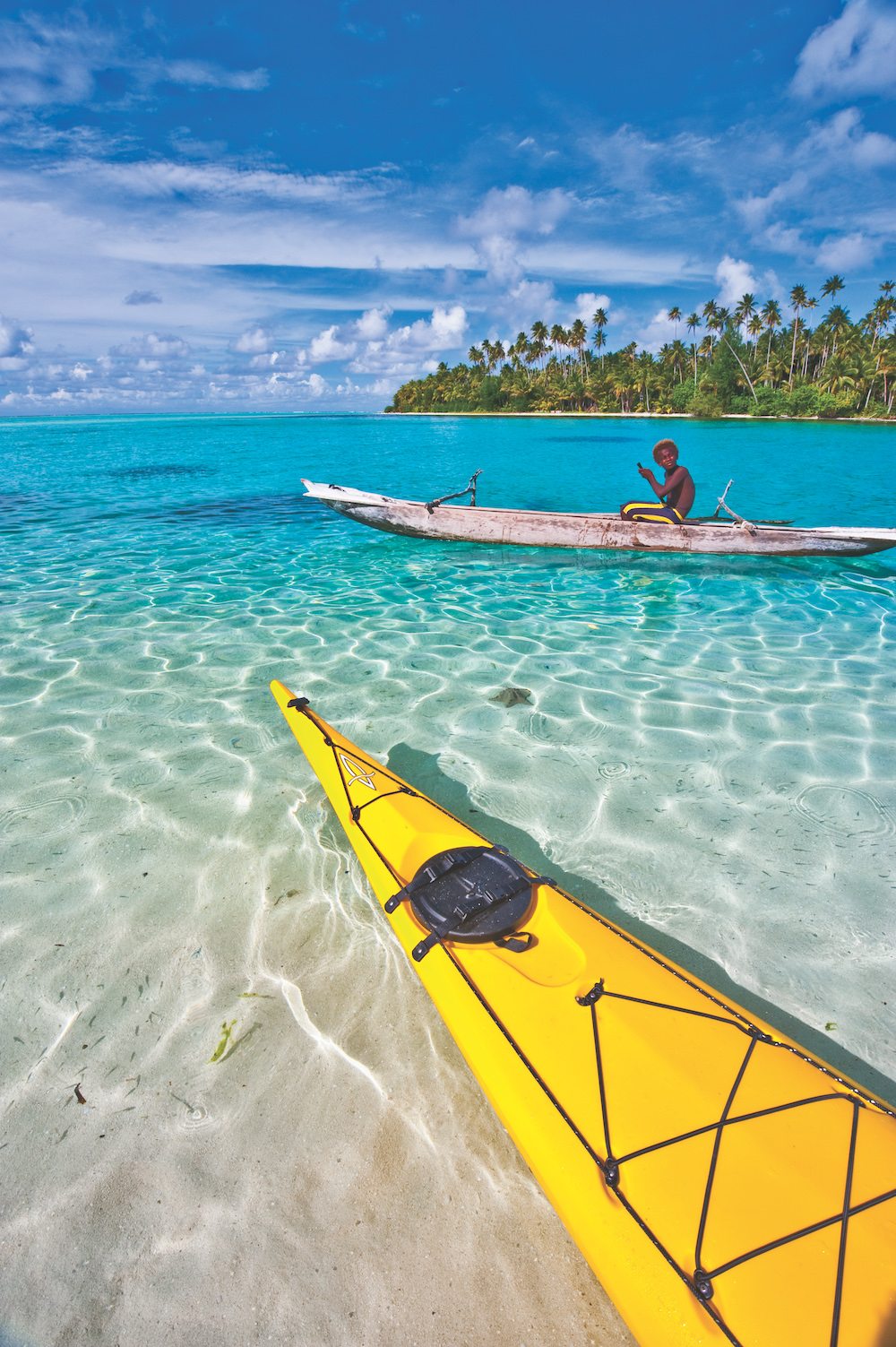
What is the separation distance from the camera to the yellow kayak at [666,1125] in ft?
4.98

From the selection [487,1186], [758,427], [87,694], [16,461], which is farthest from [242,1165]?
[758,427]

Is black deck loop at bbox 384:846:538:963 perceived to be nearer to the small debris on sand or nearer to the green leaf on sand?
the green leaf on sand

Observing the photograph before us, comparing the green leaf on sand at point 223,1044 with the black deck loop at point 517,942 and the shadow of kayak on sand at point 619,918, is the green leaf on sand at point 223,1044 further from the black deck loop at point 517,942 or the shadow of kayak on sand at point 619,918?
the shadow of kayak on sand at point 619,918

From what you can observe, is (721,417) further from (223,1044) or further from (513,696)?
(223,1044)

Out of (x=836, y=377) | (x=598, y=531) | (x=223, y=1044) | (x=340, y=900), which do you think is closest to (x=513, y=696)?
(x=340, y=900)

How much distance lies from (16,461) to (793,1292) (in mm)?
43453

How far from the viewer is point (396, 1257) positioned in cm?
208

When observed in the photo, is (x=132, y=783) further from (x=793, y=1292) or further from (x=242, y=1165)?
(x=793, y=1292)

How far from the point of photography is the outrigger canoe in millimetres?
10289

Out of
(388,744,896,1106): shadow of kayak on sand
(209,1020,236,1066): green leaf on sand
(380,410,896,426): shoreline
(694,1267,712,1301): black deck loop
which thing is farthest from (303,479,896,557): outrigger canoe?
(380,410,896,426): shoreline

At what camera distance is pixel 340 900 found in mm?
3578

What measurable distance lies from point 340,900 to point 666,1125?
7.20ft

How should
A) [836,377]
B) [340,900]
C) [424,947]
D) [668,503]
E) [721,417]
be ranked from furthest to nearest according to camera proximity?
[721,417] < [836,377] < [668,503] < [340,900] < [424,947]

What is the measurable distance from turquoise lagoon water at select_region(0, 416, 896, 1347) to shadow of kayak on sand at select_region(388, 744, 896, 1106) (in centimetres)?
2
